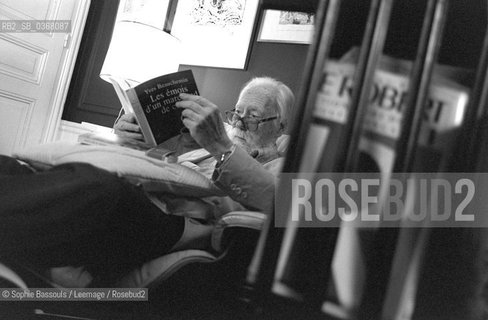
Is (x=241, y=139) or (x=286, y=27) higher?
(x=286, y=27)

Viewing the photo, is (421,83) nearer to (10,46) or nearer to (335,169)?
(335,169)

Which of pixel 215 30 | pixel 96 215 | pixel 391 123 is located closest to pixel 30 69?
pixel 96 215

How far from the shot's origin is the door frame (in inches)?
40.9

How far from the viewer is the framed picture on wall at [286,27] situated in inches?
46.3

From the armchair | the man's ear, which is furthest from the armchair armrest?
the man's ear

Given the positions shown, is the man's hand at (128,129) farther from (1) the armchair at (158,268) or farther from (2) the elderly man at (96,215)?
(1) the armchair at (158,268)

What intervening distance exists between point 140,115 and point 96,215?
289 mm

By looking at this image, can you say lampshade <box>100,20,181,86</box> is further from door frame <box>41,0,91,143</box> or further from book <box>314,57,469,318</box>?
book <box>314,57,469,318</box>

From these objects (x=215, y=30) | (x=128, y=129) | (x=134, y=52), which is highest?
(x=215, y=30)

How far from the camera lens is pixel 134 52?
44.8 inches

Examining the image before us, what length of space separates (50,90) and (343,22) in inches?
34.8

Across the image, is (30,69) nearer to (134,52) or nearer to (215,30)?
(134,52)

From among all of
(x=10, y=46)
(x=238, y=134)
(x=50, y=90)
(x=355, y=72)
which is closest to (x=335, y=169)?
(x=355, y=72)

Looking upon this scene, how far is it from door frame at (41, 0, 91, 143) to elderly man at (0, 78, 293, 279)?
0.61 metres
